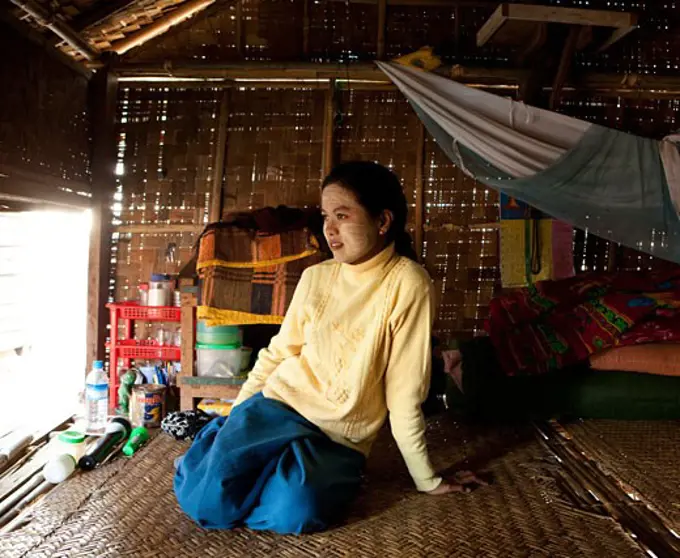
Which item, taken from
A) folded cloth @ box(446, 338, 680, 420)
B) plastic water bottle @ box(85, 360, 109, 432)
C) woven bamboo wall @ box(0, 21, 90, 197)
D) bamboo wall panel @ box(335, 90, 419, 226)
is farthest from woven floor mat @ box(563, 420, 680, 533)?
woven bamboo wall @ box(0, 21, 90, 197)

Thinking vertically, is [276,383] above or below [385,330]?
below

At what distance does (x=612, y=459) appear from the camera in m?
2.20

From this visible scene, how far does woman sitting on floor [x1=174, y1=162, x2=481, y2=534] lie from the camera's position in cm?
163

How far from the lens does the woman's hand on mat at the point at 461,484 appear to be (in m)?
1.83

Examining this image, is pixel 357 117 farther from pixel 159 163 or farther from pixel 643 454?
pixel 643 454

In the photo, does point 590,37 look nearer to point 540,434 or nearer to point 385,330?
point 540,434

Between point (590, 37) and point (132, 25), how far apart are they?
7.52 feet

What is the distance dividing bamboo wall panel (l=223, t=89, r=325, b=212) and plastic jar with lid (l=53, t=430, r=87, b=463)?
150 centimetres

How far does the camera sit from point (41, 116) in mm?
2711

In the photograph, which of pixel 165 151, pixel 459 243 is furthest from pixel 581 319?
pixel 165 151

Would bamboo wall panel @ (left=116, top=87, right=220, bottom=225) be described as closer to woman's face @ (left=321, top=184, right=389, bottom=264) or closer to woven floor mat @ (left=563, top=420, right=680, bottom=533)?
woman's face @ (left=321, top=184, right=389, bottom=264)

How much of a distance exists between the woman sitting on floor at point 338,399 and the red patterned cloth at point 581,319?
3.23 feet

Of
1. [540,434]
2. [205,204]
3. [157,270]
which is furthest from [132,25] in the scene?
[540,434]

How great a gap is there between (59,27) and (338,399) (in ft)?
6.77
